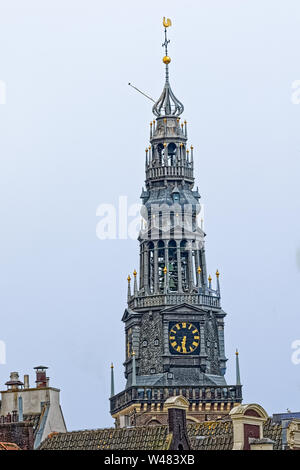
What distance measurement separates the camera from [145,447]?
11381cm

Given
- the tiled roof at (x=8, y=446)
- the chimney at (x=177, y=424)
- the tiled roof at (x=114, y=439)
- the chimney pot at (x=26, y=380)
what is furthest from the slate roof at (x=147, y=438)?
the chimney pot at (x=26, y=380)

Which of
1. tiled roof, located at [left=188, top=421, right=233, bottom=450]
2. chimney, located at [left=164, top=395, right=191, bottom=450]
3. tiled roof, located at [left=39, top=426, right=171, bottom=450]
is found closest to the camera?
chimney, located at [left=164, top=395, right=191, bottom=450]

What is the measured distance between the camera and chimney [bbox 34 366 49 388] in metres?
136

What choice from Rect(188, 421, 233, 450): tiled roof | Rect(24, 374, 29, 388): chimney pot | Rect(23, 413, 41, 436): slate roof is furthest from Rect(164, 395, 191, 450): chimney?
Rect(24, 374, 29, 388): chimney pot

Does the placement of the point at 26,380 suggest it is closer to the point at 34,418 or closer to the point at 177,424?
the point at 34,418

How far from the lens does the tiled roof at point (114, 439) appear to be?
114 metres

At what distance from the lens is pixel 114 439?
119 meters

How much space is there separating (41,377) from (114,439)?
62.6ft

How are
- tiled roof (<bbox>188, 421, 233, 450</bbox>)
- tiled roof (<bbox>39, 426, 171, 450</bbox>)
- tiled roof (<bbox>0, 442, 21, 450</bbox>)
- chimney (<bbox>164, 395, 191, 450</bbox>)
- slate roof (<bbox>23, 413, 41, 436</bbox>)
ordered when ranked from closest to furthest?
chimney (<bbox>164, 395, 191, 450</bbox>) → tiled roof (<bbox>188, 421, 233, 450</bbox>) → tiled roof (<bbox>39, 426, 171, 450</bbox>) → tiled roof (<bbox>0, 442, 21, 450</bbox>) → slate roof (<bbox>23, 413, 41, 436</bbox>)

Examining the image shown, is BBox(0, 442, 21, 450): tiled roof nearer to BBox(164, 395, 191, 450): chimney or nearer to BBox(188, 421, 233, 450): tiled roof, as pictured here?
BBox(164, 395, 191, 450): chimney

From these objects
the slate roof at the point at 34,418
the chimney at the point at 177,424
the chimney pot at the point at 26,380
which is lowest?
the chimney at the point at 177,424

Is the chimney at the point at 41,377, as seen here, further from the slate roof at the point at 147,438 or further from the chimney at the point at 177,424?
the chimney at the point at 177,424

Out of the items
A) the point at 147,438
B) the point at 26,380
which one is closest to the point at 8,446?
the point at 147,438
